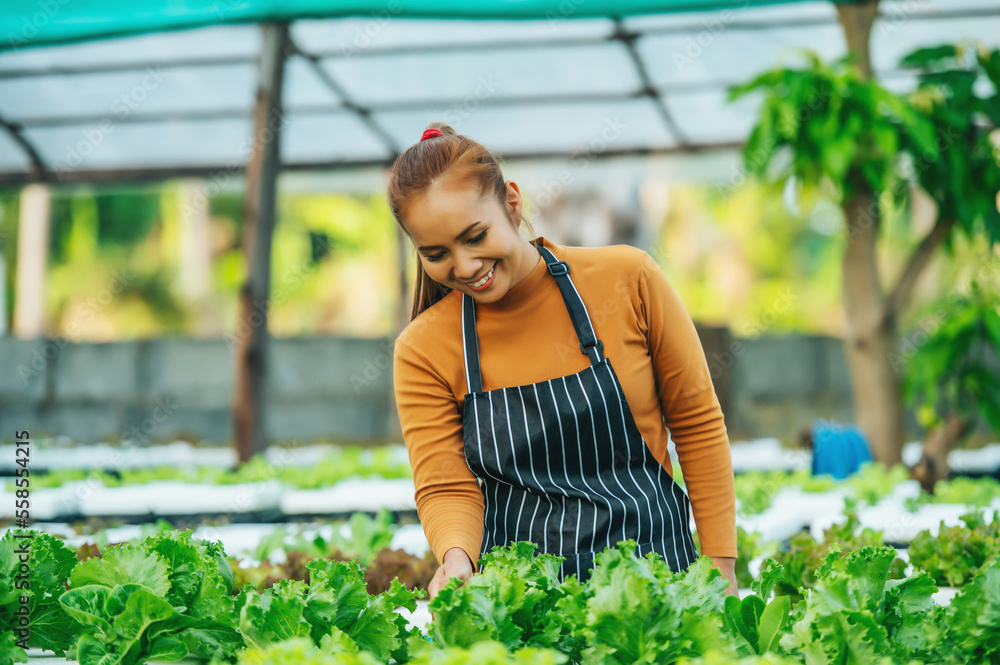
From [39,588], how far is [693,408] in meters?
1.19

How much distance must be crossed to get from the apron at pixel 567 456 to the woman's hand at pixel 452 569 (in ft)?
0.57

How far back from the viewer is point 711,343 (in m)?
7.20

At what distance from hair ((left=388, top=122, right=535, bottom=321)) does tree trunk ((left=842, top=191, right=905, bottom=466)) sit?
3.38m

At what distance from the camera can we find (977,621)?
47.8 inches

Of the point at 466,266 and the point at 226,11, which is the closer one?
the point at 466,266

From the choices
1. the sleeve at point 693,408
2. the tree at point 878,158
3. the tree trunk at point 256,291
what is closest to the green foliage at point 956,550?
the sleeve at point 693,408

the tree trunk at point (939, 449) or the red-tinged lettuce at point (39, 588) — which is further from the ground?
the tree trunk at point (939, 449)

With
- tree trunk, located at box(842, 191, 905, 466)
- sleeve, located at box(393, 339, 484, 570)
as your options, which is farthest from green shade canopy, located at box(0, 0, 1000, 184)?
sleeve, located at box(393, 339, 484, 570)

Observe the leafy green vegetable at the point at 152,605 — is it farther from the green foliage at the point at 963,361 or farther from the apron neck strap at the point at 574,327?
the green foliage at the point at 963,361

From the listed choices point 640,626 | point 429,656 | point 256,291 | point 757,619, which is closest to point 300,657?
point 429,656

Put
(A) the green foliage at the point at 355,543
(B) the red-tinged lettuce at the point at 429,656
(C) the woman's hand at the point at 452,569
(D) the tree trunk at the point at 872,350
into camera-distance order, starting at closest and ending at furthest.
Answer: (B) the red-tinged lettuce at the point at 429,656 → (C) the woman's hand at the point at 452,569 → (A) the green foliage at the point at 355,543 → (D) the tree trunk at the point at 872,350

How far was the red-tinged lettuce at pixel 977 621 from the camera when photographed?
1200mm

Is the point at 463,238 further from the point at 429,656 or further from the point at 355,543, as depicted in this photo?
the point at 355,543

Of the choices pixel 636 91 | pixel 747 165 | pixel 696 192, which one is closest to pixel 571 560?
pixel 747 165
